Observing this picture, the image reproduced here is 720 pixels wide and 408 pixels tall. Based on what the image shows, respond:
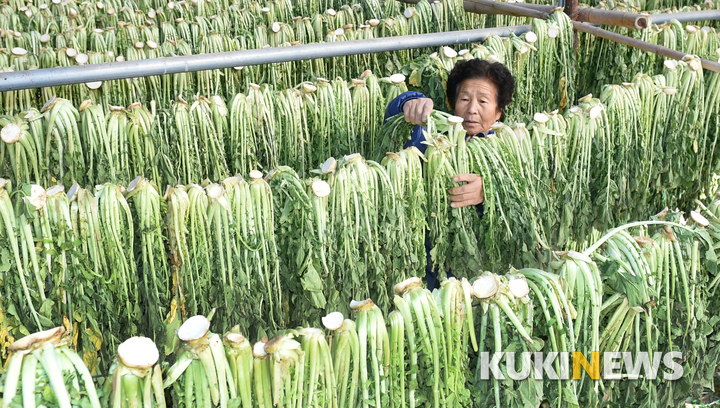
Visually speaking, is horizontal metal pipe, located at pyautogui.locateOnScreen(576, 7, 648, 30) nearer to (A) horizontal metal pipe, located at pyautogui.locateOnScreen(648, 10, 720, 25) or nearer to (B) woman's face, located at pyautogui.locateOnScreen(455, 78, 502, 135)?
(A) horizontal metal pipe, located at pyautogui.locateOnScreen(648, 10, 720, 25)

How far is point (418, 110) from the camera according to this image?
8.59ft

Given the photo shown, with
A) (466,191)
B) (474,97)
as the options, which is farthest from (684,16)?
(466,191)

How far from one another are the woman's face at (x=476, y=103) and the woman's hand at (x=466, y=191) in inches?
A: 20.2

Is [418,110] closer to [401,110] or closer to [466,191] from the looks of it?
[401,110]

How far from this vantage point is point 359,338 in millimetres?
1572

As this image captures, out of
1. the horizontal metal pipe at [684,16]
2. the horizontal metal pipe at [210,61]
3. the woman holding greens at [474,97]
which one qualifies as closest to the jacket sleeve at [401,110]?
the woman holding greens at [474,97]

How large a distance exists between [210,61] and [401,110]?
37.7 inches

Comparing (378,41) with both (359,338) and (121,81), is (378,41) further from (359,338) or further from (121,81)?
(359,338)

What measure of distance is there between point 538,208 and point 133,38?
2.97 metres

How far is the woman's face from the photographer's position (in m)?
2.90

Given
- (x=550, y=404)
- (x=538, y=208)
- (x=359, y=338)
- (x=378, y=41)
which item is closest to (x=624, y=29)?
(x=378, y=41)

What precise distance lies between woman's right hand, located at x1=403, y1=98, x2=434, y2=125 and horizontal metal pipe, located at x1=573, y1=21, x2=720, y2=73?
167 cm

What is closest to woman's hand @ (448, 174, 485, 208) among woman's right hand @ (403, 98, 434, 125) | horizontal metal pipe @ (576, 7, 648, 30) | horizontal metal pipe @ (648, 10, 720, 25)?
woman's right hand @ (403, 98, 434, 125)

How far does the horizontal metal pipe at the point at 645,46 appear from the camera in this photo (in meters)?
3.26
